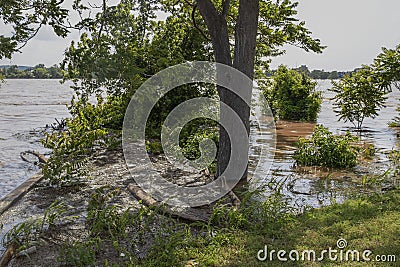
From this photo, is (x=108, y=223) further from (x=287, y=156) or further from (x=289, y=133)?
(x=289, y=133)

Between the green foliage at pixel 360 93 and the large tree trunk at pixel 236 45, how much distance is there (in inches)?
322

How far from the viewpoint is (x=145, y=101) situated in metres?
10.8

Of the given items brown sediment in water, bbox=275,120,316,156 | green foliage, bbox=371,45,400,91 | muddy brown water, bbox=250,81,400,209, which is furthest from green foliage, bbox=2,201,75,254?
green foliage, bbox=371,45,400,91

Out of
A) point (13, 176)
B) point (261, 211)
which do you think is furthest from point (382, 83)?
point (13, 176)

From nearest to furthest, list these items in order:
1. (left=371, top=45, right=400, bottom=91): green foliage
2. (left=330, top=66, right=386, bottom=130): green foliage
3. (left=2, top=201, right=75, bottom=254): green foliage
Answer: (left=2, top=201, right=75, bottom=254): green foliage, (left=371, top=45, right=400, bottom=91): green foliage, (left=330, top=66, right=386, bottom=130): green foliage

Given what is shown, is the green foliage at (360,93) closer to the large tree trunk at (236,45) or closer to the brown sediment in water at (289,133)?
the brown sediment in water at (289,133)

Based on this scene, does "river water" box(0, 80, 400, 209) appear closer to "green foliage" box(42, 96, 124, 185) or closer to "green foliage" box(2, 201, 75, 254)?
"green foliage" box(42, 96, 124, 185)

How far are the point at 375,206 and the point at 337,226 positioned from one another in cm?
106

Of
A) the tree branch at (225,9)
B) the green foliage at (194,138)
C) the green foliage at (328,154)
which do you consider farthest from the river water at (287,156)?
the tree branch at (225,9)

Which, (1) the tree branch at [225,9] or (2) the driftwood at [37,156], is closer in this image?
(1) the tree branch at [225,9]

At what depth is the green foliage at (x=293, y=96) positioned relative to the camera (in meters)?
19.7

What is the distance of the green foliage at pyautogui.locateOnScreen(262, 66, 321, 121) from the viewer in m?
19.7

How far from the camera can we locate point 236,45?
7465 millimetres

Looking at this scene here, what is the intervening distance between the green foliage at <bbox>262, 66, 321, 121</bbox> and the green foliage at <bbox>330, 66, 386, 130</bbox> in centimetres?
380
